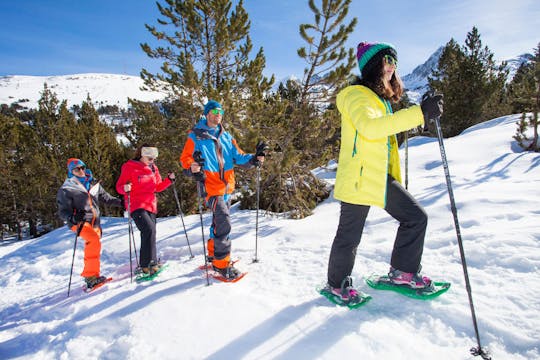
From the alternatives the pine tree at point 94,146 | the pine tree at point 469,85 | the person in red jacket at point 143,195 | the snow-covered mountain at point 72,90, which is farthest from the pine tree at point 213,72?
the snow-covered mountain at point 72,90

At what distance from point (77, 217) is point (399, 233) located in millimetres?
3926

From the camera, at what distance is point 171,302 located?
2.78 meters

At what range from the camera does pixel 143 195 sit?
164 inches

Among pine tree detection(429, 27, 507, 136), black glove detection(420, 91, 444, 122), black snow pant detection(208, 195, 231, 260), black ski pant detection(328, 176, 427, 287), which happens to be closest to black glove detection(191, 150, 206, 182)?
black snow pant detection(208, 195, 231, 260)

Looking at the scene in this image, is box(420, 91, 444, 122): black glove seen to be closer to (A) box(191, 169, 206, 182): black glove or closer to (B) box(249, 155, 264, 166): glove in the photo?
(B) box(249, 155, 264, 166): glove

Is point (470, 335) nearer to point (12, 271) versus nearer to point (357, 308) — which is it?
point (357, 308)

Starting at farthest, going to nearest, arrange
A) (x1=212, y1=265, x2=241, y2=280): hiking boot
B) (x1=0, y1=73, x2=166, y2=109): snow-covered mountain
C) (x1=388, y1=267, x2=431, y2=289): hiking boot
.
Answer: (x1=0, y1=73, x2=166, y2=109): snow-covered mountain → (x1=212, y1=265, x2=241, y2=280): hiking boot → (x1=388, y1=267, x2=431, y2=289): hiking boot

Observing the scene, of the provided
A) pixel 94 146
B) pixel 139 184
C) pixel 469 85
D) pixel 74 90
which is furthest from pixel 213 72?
pixel 74 90

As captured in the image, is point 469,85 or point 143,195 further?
point 469,85

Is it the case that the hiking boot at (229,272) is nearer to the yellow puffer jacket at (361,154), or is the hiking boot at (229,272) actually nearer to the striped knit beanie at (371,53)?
the yellow puffer jacket at (361,154)

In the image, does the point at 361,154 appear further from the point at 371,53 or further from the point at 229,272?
the point at 229,272

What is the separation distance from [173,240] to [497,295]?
4.83 m

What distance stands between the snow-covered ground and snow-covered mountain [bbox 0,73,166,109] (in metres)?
157

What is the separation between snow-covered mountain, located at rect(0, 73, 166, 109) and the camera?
488ft
